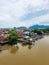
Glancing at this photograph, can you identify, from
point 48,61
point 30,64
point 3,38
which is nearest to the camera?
point 30,64

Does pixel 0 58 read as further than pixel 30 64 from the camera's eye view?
Yes

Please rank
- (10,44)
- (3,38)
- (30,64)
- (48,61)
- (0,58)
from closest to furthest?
1. (30,64)
2. (48,61)
3. (0,58)
4. (10,44)
5. (3,38)

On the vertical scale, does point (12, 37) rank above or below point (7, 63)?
above

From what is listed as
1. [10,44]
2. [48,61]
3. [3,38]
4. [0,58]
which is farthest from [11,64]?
[3,38]

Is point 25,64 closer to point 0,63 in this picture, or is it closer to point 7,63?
point 7,63

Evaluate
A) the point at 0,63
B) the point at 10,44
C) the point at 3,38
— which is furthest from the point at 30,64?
the point at 3,38

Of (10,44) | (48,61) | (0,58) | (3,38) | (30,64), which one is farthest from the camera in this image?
(3,38)

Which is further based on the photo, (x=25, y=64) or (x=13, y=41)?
(x=13, y=41)

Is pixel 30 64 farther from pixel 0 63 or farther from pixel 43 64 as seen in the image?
pixel 0 63

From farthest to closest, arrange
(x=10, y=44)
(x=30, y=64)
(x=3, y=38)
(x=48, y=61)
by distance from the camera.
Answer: (x=3, y=38), (x=10, y=44), (x=48, y=61), (x=30, y=64)
